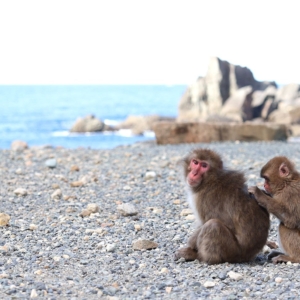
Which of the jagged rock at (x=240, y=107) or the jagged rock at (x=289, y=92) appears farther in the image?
the jagged rock at (x=289, y=92)

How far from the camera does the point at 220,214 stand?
15.4 ft

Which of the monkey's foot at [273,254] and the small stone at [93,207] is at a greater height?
the small stone at [93,207]

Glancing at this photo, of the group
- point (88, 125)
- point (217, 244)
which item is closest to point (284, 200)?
point (217, 244)

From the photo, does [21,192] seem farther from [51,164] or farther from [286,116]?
[286,116]

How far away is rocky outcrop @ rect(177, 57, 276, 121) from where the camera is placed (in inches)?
1494

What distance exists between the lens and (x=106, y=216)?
6758 mm

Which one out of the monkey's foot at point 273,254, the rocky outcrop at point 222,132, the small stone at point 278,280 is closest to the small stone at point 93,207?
the monkey's foot at point 273,254

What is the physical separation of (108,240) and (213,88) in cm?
3318

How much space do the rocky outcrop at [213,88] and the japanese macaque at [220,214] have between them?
32.6 metres

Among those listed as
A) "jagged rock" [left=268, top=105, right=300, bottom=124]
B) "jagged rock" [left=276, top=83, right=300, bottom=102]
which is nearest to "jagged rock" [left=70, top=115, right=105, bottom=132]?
"jagged rock" [left=268, top=105, right=300, bottom=124]

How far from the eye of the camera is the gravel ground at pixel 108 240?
4242 millimetres

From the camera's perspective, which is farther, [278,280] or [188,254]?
[188,254]

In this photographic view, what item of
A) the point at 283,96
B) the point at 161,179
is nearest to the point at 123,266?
the point at 161,179

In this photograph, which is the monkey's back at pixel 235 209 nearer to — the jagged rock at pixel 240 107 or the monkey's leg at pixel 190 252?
the monkey's leg at pixel 190 252
